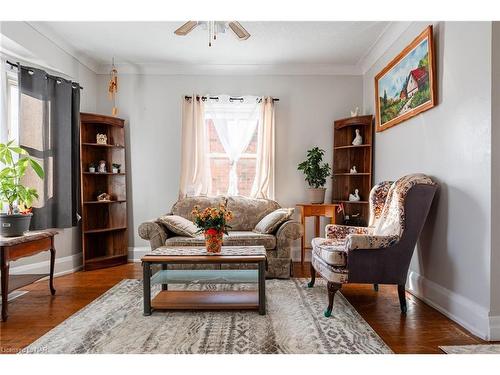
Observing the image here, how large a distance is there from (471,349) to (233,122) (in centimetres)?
383

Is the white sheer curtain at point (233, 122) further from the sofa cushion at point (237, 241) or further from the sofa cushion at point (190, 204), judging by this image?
the sofa cushion at point (237, 241)

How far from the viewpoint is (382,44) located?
4191 mm

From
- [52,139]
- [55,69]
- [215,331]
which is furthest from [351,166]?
[55,69]

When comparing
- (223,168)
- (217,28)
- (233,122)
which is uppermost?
(217,28)

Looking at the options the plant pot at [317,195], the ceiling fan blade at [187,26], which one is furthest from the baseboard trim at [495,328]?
the ceiling fan blade at [187,26]

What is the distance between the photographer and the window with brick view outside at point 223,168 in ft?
16.6

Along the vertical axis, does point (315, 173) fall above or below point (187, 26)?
below

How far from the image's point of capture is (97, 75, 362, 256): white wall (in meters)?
5.02

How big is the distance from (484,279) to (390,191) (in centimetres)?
114

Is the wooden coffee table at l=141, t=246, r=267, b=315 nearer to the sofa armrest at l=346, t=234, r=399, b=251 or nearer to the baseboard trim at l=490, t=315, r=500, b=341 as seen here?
the sofa armrest at l=346, t=234, r=399, b=251

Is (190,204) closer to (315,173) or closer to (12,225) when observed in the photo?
(315,173)

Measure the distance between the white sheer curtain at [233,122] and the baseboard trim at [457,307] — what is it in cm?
269
